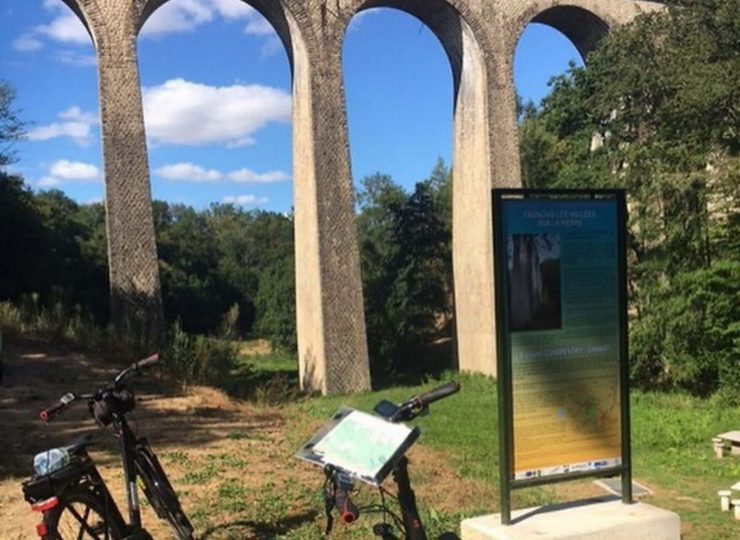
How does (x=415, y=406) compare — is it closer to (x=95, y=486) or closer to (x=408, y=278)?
(x=95, y=486)

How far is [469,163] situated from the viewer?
712 inches

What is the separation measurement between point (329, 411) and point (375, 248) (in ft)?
57.4

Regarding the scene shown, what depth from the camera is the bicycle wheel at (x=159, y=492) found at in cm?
383

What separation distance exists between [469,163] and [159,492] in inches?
593

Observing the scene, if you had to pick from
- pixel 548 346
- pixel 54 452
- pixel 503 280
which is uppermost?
pixel 503 280

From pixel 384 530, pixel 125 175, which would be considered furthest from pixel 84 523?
pixel 125 175

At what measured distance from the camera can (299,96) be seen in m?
16.3

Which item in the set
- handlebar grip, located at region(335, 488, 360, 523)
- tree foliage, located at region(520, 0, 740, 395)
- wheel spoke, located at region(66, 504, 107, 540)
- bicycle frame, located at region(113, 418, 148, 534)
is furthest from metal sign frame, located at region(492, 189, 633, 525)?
tree foliage, located at region(520, 0, 740, 395)

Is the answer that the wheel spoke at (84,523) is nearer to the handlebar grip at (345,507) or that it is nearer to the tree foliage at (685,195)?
the handlebar grip at (345,507)

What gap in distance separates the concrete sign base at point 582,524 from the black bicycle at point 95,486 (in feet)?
5.05

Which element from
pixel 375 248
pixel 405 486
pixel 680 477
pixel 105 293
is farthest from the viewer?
pixel 375 248

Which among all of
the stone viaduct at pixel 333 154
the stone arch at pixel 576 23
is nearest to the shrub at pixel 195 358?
the stone viaduct at pixel 333 154

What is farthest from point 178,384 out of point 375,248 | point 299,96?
point 375,248

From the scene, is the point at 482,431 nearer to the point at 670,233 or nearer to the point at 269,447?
the point at 269,447
